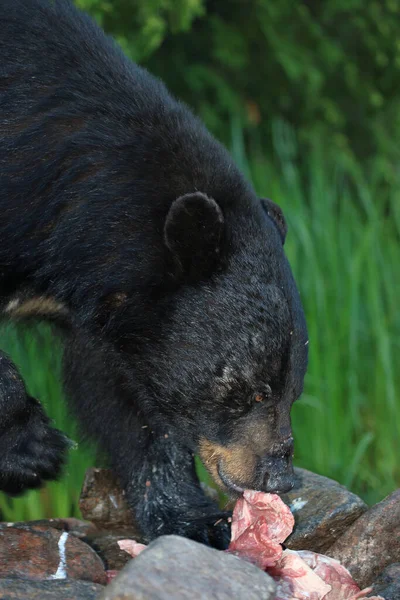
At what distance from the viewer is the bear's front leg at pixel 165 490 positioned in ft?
12.5

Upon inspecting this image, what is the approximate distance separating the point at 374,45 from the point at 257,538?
457 centimetres

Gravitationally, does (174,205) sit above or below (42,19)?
below

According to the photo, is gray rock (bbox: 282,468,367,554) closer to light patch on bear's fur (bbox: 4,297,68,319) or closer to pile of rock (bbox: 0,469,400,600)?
pile of rock (bbox: 0,469,400,600)

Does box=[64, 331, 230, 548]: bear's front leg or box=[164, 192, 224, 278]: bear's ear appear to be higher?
box=[164, 192, 224, 278]: bear's ear

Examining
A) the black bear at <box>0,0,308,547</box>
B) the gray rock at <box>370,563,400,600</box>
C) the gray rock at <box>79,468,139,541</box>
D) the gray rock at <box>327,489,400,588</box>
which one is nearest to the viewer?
the gray rock at <box>370,563,400,600</box>

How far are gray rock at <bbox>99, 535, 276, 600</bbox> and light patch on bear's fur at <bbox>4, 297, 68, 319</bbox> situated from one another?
137 cm

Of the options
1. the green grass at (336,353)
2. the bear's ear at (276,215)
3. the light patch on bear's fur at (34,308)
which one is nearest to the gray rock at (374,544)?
the bear's ear at (276,215)

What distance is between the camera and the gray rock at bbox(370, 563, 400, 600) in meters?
2.99

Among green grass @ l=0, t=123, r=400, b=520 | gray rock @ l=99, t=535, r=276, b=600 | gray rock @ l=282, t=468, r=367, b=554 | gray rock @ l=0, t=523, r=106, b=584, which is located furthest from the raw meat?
green grass @ l=0, t=123, r=400, b=520

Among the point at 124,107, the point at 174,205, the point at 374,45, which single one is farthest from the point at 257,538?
the point at 374,45

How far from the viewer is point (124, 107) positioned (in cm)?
349

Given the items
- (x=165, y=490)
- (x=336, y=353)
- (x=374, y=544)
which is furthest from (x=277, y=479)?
(x=336, y=353)

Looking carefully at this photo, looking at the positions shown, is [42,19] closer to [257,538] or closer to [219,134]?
[257,538]

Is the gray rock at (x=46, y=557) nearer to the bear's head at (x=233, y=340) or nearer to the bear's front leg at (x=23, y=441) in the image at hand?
the bear's front leg at (x=23, y=441)
